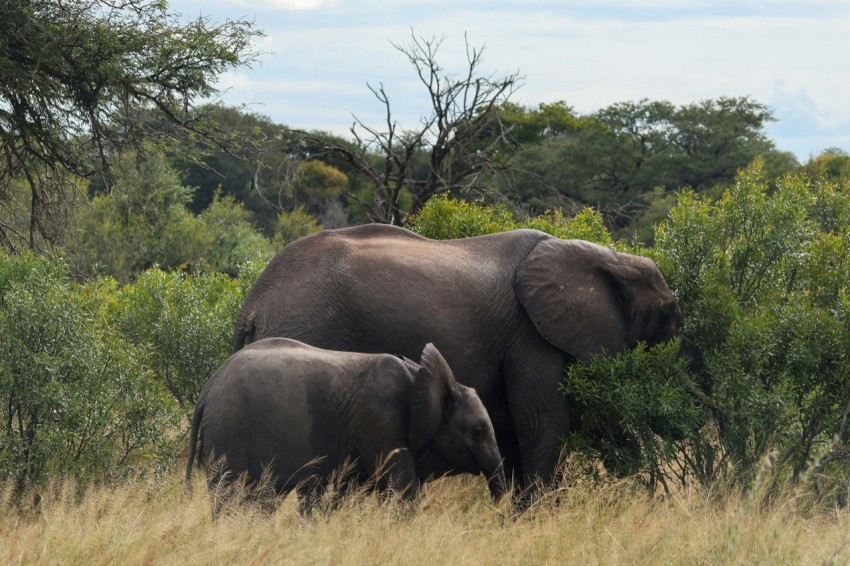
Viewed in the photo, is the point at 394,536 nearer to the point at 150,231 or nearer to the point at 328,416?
the point at 328,416

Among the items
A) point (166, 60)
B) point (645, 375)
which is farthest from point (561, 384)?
point (166, 60)

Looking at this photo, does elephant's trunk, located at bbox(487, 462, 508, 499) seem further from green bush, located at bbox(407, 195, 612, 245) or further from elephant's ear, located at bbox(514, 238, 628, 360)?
green bush, located at bbox(407, 195, 612, 245)

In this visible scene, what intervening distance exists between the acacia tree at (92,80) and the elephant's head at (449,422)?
6893 millimetres

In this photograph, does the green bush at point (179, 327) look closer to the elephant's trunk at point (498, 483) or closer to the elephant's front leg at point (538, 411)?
the elephant's front leg at point (538, 411)

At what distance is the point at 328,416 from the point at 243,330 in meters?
1.64

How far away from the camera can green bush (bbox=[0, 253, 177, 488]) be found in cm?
1028

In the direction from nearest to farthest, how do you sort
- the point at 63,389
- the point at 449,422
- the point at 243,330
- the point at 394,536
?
1. the point at 394,536
2. the point at 449,422
3. the point at 243,330
4. the point at 63,389

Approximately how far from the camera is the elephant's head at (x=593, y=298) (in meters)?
10.3

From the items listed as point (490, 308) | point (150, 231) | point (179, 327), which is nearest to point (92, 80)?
point (179, 327)

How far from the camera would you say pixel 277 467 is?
8.28m

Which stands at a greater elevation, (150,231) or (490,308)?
(490,308)

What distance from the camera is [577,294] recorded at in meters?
10.3

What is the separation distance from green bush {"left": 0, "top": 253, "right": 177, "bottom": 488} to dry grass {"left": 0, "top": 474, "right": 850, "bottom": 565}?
1.26 m

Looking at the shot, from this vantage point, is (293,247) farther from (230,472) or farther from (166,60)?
(166,60)
